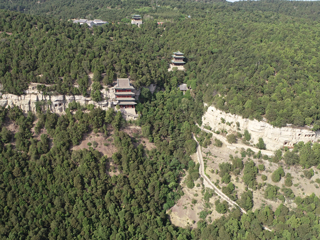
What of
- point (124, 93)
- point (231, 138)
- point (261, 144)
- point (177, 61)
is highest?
point (177, 61)

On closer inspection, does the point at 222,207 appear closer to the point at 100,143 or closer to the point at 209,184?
Result: the point at 209,184

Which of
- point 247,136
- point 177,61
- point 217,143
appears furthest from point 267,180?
point 177,61

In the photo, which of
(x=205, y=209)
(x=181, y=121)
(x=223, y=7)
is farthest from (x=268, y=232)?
(x=223, y=7)

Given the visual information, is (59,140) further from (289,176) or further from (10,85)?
(289,176)

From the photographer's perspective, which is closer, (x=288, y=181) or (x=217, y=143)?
(x=288, y=181)

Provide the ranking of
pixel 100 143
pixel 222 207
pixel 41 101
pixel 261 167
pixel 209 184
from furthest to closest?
pixel 41 101
pixel 100 143
pixel 209 184
pixel 261 167
pixel 222 207

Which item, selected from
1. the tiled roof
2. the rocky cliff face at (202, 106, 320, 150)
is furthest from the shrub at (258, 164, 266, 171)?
the tiled roof
